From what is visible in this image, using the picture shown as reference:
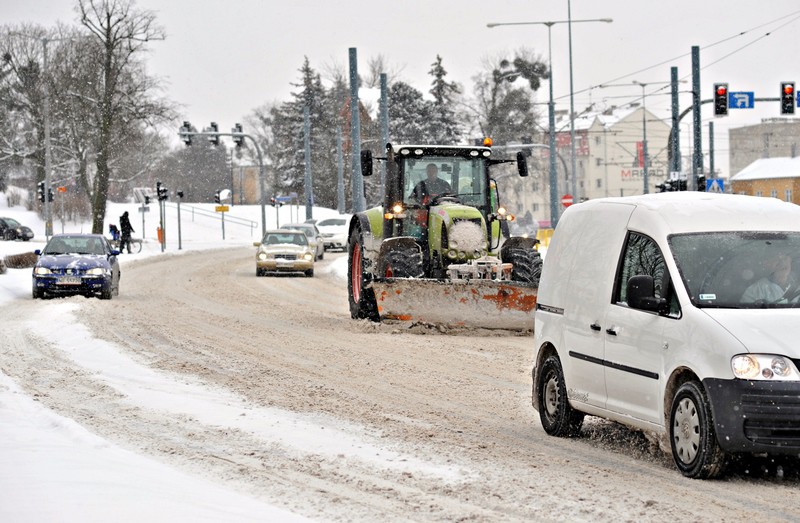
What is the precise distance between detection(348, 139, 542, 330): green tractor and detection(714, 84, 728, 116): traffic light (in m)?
15.3

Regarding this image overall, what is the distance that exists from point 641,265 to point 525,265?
978 centimetres

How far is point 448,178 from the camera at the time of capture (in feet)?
63.8

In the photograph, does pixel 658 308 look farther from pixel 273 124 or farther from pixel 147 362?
pixel 273 124

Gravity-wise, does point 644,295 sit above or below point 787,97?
below

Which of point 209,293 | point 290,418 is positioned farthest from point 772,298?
point 209,293

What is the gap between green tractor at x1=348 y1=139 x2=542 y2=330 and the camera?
57.9 ft

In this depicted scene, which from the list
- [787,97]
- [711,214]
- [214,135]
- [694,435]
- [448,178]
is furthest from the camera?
[214,135]

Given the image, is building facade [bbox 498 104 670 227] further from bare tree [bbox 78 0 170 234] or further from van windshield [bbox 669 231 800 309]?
van windshield [bbox 669 231 800 309]

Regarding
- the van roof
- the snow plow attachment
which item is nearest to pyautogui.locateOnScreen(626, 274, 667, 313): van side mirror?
the van roof

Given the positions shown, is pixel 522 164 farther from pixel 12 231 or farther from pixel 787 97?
pixel 12 231

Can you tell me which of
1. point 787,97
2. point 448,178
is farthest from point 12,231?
point 448,178

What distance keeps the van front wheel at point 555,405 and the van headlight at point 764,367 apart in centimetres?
225

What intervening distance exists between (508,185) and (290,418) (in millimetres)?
97311

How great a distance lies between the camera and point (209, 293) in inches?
1079
